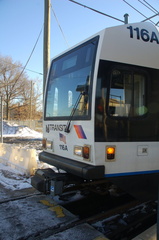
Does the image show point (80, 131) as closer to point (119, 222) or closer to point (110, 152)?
point (110, 152)

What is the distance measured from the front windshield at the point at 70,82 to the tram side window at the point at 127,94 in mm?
393

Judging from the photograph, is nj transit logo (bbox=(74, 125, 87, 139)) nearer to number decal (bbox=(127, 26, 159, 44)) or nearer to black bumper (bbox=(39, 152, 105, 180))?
black bumper (bbox=(39, 152, 105, 180))

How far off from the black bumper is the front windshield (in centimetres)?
79

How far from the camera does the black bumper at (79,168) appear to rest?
126 inches

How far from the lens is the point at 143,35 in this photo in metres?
3.74

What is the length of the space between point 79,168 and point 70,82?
1.63 metres

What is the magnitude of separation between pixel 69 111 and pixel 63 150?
74cm

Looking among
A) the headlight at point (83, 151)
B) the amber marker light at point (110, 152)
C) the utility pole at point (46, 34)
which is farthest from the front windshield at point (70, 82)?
the utility pole at point (46, 34)

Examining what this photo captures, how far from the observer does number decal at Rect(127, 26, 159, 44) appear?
3672 mm

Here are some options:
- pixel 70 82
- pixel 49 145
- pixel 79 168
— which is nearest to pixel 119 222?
pixel 79 168

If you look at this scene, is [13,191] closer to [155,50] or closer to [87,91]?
[87,91]

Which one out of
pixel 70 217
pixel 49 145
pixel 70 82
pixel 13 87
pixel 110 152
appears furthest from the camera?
pixel 13 87

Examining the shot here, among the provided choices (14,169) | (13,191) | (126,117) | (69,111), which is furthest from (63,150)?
(14,169)

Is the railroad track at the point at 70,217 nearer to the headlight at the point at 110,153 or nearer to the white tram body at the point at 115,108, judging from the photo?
the white tram body at the point at 115,108
